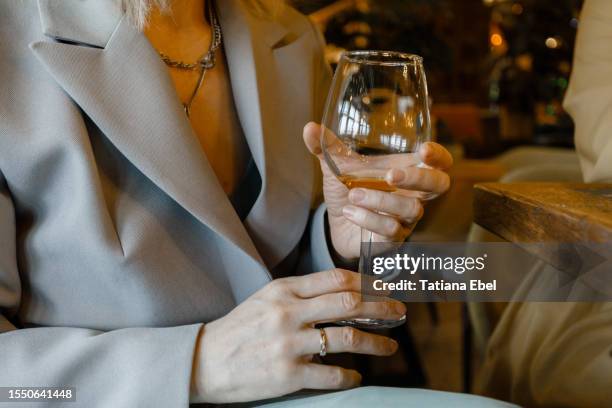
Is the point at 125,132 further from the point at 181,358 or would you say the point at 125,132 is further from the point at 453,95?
the point at 453,95

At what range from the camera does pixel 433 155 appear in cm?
86

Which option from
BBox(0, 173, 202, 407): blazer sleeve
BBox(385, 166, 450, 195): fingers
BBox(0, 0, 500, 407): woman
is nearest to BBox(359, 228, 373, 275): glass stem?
BBox(0, 0, 500, 407): woman

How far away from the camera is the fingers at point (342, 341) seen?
0.85 m

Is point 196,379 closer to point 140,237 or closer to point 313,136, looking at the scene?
point 140,237

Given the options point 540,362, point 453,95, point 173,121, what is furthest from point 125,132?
point 453,95

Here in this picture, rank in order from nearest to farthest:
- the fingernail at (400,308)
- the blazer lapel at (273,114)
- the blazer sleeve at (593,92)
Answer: the fingernail at (400,308), the blazer lapel at (273,114), the blazer sleeve at (593,92)

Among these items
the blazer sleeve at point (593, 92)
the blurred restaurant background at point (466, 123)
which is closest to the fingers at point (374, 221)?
the blazer sleeve at point (593, 92)

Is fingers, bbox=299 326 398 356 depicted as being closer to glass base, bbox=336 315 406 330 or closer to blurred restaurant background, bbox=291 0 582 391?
glass base, bbox=336 315 406 330

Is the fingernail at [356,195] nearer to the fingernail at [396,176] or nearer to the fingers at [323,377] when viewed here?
the fingernail at [396,176]

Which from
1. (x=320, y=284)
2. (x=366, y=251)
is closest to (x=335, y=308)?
(x=320, y=284)

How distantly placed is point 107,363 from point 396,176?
38cm

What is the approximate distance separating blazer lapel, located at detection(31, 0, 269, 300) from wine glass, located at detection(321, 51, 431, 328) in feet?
0.65

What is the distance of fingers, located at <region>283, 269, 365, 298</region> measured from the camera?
879 millimetres

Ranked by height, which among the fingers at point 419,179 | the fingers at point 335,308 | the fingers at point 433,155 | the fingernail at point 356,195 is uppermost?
the fingers at point 433,155
